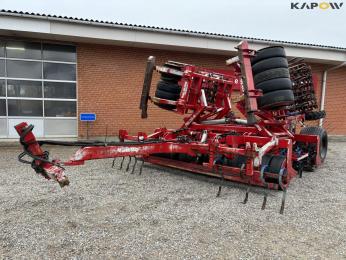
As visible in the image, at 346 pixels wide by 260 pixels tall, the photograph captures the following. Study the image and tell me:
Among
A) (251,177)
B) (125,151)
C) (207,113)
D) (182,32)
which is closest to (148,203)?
(125,151)

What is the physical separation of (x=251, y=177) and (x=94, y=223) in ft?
7.92

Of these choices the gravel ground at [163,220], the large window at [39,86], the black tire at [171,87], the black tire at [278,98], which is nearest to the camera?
the gravel ground at [163,220]

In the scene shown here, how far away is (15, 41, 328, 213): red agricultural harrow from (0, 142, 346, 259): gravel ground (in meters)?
0.38

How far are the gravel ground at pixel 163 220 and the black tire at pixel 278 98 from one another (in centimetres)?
139

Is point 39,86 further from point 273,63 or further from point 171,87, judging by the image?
point 273,63

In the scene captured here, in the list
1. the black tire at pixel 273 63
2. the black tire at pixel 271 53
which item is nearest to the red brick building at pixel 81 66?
the black tire at pixel 271 53

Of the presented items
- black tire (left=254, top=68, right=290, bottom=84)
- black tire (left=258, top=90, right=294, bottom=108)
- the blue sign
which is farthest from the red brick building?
black tire (left=258, top=90, right=294, bottom=108)

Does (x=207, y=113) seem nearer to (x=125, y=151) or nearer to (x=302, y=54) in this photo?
(x=125, y=151)

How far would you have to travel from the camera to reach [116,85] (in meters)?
10.6

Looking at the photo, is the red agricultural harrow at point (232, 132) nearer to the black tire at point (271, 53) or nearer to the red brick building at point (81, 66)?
the black tire at point (271, 53)

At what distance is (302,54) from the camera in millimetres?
12164

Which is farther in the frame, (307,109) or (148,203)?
(307,109)

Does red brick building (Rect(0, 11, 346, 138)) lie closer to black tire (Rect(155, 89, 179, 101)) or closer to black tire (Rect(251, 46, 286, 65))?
black tire (Rect(155, 89, 179, 101))

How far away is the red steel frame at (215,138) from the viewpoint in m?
3.66
